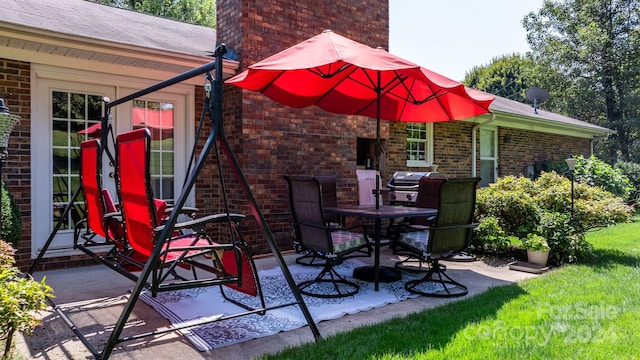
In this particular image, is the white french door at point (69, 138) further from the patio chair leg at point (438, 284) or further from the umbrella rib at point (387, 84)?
the patio chair leg at point (438, 284)

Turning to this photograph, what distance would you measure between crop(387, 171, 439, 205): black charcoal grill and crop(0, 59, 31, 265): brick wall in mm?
5091

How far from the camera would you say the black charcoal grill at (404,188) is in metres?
7.18

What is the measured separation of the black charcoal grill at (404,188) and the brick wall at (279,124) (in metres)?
0.67

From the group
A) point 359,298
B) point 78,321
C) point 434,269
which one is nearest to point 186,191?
point 78,321

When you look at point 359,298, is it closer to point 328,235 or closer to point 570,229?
point 328,235

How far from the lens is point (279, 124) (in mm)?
6676

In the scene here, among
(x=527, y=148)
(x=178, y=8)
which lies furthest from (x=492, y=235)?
(x=178, y=8)

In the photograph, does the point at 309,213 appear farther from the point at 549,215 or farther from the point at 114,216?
the point at 549,215

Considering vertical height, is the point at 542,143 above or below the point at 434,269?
above

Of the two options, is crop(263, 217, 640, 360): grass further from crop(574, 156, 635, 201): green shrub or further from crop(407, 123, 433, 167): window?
crop(574, 156, 635, 201): green shrub

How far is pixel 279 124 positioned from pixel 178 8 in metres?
21.1

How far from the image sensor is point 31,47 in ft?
16.3

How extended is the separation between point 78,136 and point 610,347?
19.7ft

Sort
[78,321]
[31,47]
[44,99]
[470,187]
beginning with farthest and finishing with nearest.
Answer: [44,99]
[31,47]
[470,187]
[78,321]
